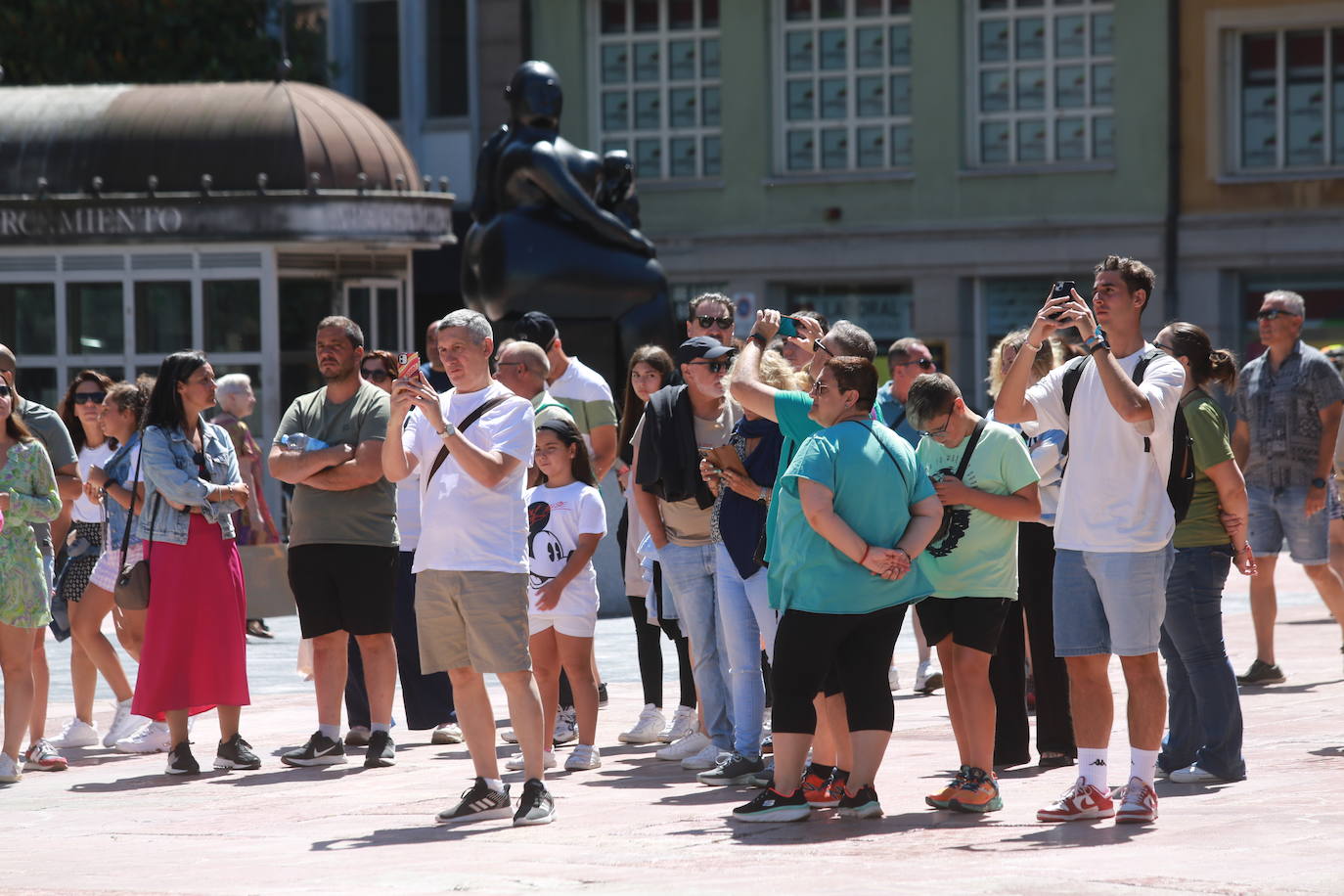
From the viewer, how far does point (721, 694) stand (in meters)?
9.01

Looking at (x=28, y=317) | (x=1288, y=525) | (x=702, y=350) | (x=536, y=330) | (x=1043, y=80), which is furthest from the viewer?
(x=1043, y=80)

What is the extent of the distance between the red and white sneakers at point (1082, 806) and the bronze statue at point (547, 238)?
8128 millimetres

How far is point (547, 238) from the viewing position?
15.0 m

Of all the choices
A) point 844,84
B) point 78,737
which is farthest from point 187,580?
point 844,84

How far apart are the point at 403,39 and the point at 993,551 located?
26.5 metres

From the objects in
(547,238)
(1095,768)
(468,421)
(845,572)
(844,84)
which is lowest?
(1095,768)

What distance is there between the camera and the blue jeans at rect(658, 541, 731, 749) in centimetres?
895

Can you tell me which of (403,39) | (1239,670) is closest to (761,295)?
(403,39)

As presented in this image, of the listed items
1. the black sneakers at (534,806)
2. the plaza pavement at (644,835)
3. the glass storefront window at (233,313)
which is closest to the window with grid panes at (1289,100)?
the glass storefront window at (233,313)

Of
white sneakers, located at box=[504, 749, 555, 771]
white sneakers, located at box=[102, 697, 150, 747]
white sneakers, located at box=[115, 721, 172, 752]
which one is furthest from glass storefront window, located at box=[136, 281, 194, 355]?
→ white sneakers, located at box=[504, 749, 555, 771]

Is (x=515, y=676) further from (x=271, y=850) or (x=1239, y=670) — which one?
(x=1239, y=670)

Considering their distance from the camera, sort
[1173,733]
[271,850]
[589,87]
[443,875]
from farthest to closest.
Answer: [589,87]
[1173,733]
[271,850]
[443,875]

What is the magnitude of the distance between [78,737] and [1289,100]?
72.1 ft

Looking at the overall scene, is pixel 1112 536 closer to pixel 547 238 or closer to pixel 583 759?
pixel 583 759
